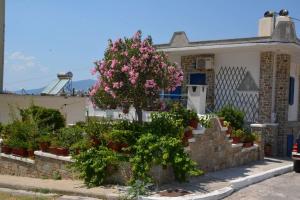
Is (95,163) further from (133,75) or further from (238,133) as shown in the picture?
(238,133)

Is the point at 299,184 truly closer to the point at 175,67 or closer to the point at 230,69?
A: the point at 175,67

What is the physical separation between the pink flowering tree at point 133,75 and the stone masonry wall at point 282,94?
6795 mm

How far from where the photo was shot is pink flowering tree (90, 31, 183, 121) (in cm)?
1107

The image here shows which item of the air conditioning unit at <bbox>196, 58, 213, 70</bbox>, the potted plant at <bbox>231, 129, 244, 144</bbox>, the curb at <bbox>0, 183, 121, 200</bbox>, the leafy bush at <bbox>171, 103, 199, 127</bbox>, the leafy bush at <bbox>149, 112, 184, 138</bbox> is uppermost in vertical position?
the air conditioning unit at <bbox>196, 58, 213, 70</bbox>

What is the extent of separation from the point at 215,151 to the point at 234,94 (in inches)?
240

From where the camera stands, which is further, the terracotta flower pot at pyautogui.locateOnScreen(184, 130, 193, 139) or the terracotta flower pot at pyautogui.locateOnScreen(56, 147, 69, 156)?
the terracotta flower pot at pyautogui.locateOnScreen(56, 147, 69, 156)

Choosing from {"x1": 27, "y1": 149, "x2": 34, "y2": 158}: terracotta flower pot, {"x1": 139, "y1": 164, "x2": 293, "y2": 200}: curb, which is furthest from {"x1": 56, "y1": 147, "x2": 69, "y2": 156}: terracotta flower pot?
{"x1": 139, "y1": 164, "x2": 293, "y2": 200}: curb

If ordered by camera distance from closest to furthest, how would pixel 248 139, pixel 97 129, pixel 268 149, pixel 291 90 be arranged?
1. pixel 97 129
2. pixel 248 139
3. pixel 268 149
4. pixel 291 90

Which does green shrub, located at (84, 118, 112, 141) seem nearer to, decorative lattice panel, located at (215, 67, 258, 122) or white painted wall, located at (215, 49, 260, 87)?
decorative lattice panel, located at (215, 67, 258, 122)

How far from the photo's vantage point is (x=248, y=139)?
1509cm

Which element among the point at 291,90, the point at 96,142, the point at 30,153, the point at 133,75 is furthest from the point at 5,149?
the point at 291,90

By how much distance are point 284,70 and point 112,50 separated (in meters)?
8.29

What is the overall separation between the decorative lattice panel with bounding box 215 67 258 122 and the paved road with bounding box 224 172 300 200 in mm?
5207

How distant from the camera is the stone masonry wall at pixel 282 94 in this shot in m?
17.3
